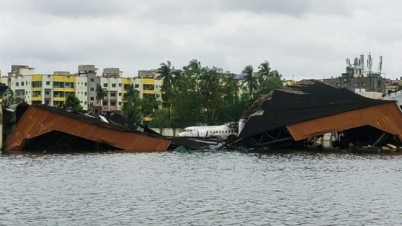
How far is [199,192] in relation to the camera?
42.9m

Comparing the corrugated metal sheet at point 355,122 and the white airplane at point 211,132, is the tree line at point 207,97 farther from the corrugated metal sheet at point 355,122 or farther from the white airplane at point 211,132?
the corrugated metal sheet at point 355,122

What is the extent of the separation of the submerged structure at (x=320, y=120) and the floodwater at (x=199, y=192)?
18.2 meters

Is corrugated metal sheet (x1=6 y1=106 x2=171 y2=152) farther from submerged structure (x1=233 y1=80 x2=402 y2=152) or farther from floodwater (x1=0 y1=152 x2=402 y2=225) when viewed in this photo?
floodwater (x1=0 y1=152 x2=402 y2=225)

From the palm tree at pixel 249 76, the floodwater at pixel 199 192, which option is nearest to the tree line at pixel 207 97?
the palm tree at pixel 249 76

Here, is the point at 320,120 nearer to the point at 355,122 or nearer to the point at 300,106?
the point at 355,122

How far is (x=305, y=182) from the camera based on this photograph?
159 ft

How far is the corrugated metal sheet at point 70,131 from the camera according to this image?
8225 cm

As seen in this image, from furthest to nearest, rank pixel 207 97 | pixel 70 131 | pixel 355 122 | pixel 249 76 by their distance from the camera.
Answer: pixel 249 76, pixel 207 97, pixel 355 122, pixel 70 131

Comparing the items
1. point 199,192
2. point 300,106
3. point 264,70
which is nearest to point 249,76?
point 264,70

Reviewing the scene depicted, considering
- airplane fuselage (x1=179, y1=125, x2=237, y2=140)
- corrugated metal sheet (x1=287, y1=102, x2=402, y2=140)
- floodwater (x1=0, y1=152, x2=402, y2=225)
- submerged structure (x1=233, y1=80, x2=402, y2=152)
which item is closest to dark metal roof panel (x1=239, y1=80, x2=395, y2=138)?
submerged structure (x1=233, y1=80, x2=402, y2=152)

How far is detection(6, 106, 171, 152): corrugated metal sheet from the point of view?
82250 millimetres

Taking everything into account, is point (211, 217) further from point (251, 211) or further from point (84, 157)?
point (84, 157)

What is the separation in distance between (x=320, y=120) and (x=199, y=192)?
45258 mm

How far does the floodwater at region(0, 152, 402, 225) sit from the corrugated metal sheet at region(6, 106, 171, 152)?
14.0 metres
